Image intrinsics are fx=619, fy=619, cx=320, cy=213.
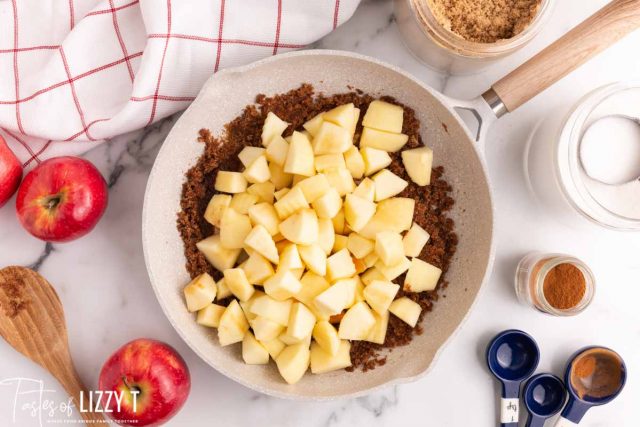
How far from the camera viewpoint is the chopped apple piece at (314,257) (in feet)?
4.20

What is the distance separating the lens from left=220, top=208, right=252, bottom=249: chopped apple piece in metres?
1.32

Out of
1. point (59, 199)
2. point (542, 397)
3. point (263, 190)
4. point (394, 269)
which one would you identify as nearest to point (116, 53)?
point (59, 199)

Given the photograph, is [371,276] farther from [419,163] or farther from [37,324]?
[37,324]

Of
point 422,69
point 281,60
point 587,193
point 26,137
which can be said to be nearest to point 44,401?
point 26,137

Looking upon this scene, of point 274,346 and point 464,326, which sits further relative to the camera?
point 464,326

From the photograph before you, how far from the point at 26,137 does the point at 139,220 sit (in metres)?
0.32

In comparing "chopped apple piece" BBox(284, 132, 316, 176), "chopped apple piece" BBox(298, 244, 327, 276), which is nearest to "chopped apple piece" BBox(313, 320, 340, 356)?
"chopped apple piece" BBox(298, 244, 327, 276)

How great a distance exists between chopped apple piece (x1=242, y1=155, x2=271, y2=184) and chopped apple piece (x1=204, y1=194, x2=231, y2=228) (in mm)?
71

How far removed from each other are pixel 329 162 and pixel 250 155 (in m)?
0.18

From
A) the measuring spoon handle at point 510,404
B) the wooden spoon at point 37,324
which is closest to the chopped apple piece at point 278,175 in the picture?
the wooden spoon at point 37,324

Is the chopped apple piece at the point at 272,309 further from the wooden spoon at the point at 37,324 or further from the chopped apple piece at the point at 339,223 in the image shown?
the wooden spoon at the point at 37,324

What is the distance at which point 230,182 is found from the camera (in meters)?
1.34

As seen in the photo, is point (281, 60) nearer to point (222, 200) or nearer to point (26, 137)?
point (222, 200)

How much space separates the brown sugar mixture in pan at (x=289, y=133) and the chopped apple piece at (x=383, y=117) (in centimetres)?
3
